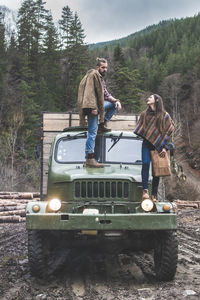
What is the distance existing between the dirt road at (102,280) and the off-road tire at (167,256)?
0.11 m

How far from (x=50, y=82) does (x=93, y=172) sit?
2074 inches

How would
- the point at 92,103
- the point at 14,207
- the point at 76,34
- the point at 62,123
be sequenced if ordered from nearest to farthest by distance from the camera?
1. the point at 92,103
2. the point at 62,123
3. the point at 14,207
4. the point at 76,34

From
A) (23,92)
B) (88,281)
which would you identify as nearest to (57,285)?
(88,281)

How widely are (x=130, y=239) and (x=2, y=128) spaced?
122 feet

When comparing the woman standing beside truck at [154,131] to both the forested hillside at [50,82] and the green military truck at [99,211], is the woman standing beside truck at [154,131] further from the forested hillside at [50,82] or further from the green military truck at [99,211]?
the forested hillside at [50,82]

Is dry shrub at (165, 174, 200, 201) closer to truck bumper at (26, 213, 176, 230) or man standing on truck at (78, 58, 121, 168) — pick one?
man standing on truck at (78, 58, 121, 168)

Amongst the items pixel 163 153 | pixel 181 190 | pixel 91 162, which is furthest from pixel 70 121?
pixel 181 190

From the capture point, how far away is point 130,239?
17.9 feet

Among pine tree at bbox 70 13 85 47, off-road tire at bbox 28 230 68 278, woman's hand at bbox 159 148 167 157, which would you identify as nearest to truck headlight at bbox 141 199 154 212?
woman's hand at bbox 159 148 167 157

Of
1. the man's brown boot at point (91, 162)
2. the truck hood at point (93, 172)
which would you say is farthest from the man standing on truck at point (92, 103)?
the truck hood at point (93, 172)

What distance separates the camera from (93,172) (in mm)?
5902

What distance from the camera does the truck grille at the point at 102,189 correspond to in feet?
18.7

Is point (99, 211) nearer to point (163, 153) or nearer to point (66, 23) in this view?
point (163, 153)

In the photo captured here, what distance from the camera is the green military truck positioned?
4.91 m
